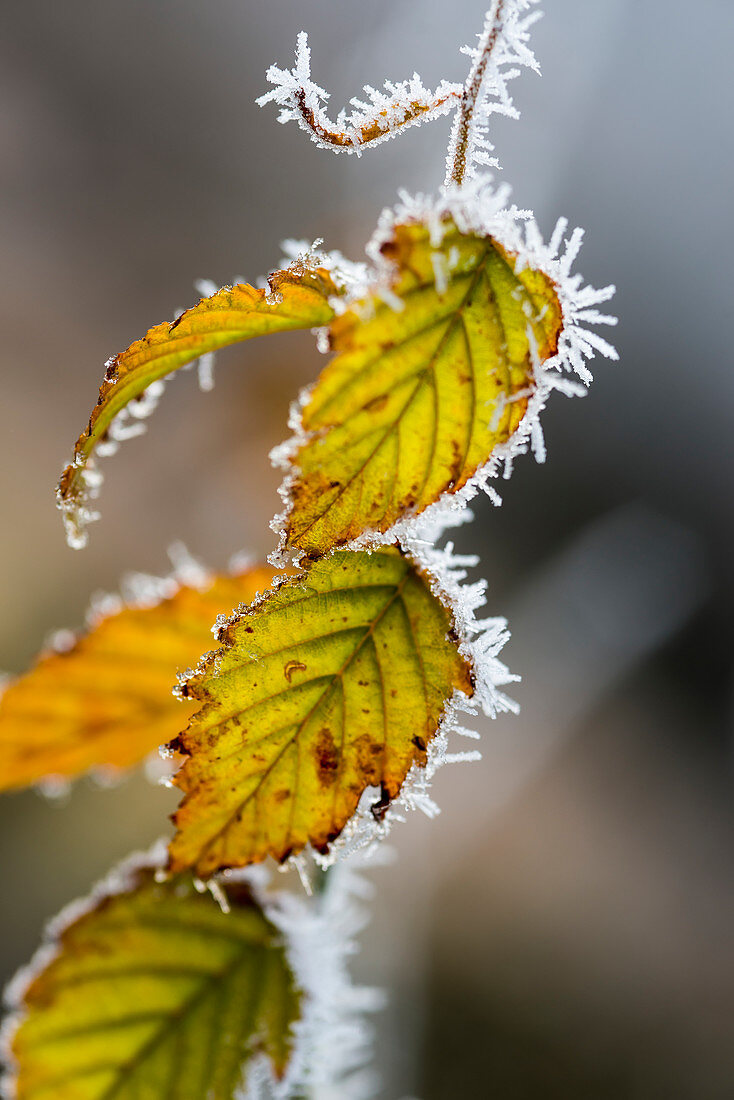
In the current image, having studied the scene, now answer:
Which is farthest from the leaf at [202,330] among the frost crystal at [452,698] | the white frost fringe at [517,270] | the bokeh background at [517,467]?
the bokeh background at [517,467]

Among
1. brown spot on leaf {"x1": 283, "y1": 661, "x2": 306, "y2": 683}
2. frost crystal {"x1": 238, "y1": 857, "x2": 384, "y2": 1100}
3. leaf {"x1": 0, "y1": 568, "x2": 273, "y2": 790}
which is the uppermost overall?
leaf {"x1": 0, "y1": 568, "x2": 273, "y2": 790}

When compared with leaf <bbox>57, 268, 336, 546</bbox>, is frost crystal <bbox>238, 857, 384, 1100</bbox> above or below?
below

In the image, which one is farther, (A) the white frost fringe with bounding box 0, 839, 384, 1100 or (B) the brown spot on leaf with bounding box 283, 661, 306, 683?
(A) the white frost fringe with bounding box 0, 839, 384, 1100

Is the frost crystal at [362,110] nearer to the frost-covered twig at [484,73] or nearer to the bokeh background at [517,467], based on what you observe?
the frost-covered twig at [484,73]

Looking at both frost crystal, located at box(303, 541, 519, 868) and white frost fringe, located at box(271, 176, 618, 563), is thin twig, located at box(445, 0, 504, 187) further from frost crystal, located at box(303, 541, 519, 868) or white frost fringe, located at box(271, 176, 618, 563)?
frost crystal, located at box(303, 541, 519, 868)

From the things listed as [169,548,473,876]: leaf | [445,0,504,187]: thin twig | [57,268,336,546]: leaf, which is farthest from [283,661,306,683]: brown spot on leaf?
[445,0,504,187]: thin twig

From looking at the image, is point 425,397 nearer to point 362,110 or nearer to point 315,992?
point 362,110
